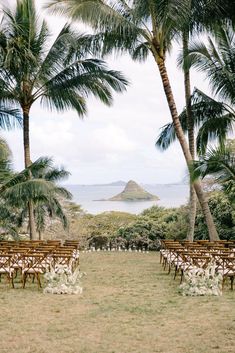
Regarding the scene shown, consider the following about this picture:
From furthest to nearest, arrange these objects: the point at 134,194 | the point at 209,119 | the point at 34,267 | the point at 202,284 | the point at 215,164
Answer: the point at 134,194 < the point at 209,119 < the point at 215,164 < the point at 34,267 < the point at 202,284

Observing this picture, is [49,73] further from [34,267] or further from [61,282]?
[61,282]

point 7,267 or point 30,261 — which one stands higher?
point 30,261

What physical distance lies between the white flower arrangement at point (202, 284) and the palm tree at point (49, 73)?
377 inches

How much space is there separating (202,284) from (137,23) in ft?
33.7

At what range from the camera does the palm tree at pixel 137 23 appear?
1644cm

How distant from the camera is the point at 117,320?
8.17 meters

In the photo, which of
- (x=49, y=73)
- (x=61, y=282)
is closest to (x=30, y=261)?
(x=61, y=282)

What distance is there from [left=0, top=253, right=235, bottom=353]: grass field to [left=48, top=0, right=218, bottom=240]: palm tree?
7133mm

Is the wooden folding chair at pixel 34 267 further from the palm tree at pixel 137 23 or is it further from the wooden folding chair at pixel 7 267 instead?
the palm tree at pixel 137 23

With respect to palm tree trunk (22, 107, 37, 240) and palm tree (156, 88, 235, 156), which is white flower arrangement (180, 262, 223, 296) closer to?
palm tree (156, 88, 235, 156)

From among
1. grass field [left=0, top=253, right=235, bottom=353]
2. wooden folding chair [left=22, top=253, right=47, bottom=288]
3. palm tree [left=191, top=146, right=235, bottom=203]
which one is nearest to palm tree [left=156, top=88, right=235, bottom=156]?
palm tree [left=191, top=146, right=235, bottom=203]

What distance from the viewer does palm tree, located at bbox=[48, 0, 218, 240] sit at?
16.4m

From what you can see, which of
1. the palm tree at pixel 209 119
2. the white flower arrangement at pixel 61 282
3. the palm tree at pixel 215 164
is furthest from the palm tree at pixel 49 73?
the white flower arrangement at pixel 61 282

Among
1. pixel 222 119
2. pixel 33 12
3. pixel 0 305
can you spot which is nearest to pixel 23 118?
pixel 33 12
